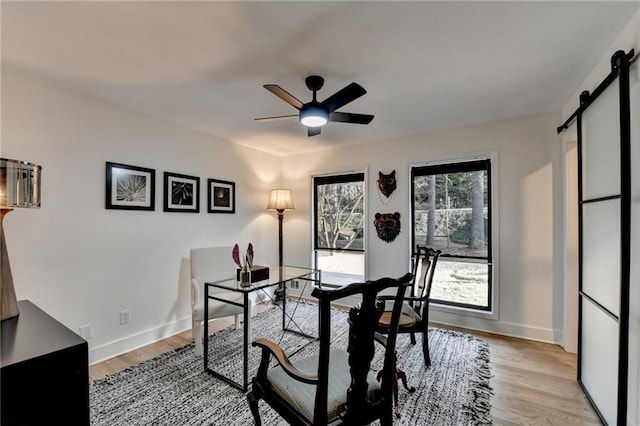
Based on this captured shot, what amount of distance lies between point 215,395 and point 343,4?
258 centimetres

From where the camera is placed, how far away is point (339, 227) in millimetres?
4434

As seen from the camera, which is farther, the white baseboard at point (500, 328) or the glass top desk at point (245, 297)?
the white baseboard at point (500, 328)

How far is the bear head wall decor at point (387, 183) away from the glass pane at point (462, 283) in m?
1.07

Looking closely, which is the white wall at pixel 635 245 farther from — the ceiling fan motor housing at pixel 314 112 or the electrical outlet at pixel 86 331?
the electrical outlet at pixel 86 331

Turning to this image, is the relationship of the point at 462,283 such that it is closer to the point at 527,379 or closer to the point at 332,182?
the point at 527,379

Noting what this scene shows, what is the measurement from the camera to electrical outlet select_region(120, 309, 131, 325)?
2760 mm

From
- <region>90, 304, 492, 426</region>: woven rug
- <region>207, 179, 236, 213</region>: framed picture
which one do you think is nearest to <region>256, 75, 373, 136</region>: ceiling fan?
<region>207, 179, 236, 213</region>: framed picture

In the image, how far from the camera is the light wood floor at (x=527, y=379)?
1.88 metres

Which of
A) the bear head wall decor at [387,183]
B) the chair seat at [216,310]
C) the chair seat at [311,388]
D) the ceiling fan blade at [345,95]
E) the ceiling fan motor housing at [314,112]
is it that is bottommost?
the chair seat at [216,310]

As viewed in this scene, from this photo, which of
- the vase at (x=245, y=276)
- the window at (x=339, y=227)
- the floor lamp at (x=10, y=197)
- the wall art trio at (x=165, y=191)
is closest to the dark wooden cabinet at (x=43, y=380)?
the floor lamp at (x=10, y=197)

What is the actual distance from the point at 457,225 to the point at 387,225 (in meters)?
0.84

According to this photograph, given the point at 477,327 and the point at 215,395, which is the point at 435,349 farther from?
the point at 215,395

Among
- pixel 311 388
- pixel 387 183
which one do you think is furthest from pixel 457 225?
pixel 311 388

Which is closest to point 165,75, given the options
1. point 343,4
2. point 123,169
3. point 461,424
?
point 123,169
